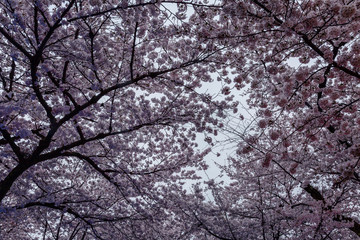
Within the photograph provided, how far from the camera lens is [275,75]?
19.8 ft

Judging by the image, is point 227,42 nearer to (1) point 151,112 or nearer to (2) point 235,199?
(1) point 151,112

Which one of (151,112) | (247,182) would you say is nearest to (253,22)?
(151,112)

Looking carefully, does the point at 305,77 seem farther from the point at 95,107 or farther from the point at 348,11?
the point at 95,107

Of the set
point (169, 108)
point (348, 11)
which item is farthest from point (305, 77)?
point (169, 108)

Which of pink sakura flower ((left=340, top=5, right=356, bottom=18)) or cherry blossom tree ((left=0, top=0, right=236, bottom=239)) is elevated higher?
cherry blossom tree ((left=0, top=0, right=236, bottom=239))

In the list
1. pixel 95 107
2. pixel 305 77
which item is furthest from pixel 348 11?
pixel 95 107

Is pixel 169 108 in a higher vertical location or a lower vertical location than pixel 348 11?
higher

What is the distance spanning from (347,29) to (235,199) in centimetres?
1065

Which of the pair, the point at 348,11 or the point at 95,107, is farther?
the point at 95,107

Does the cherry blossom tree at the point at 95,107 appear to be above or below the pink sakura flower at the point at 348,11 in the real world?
above

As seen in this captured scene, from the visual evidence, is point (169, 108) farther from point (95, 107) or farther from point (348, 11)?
point (348, 11)

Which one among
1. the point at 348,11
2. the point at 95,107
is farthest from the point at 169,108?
the point at 348,11

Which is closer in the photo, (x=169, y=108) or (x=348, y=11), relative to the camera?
(x=348, y=11)

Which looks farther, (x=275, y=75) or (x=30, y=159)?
(x=30, y=159)
